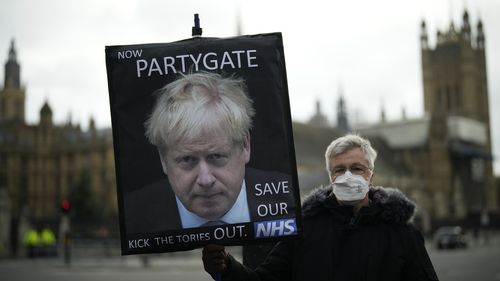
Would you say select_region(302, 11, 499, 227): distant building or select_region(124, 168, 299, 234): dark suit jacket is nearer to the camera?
select_region(124, 168, 299, 234): dark suit jacket

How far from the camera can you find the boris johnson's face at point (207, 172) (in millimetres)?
3445

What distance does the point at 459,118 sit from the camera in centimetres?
10625

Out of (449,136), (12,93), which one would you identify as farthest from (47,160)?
(449,136)

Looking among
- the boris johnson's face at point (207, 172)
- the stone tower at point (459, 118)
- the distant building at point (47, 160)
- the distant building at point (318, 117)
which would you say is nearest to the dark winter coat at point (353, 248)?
the boris johnson's face at point (207, 172)

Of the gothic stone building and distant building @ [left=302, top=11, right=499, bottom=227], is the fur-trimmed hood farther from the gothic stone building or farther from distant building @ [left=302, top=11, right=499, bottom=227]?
the gothic stone building

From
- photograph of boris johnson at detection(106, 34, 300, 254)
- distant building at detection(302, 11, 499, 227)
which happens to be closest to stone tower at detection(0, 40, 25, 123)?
distant building at detection(302, 11, 499, 227)

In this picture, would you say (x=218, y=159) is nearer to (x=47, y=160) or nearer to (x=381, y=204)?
(x=381, y=204)

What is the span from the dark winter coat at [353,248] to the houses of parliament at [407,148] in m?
68.0

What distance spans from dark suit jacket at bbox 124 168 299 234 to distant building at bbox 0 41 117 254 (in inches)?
3290

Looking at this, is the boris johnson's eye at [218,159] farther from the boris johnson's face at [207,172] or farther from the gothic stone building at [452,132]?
the gothic stone building at [452,132]

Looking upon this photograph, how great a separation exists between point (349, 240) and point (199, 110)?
958 millimetres

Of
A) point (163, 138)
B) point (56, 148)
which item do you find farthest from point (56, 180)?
point (163, 138)

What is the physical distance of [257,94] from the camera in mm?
3555

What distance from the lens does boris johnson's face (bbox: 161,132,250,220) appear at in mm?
3445
